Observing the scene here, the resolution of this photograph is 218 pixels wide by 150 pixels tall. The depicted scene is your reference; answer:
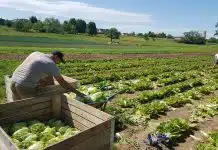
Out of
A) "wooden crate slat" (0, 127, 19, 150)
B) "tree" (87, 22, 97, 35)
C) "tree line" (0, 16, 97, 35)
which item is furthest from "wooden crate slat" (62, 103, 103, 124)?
"tree" (87, 22, 97, 35)

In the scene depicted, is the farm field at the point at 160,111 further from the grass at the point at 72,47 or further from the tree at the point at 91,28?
the tree at the point at 91,28

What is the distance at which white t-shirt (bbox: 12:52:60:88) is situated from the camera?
17.5 ft

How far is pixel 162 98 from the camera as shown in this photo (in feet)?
35.1

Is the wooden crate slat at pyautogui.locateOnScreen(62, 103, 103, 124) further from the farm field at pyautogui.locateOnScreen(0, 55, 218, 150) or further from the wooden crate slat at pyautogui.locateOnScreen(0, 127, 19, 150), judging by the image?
the farm field at pyautogui.locateOnScreen(0, 55, 218, 150)

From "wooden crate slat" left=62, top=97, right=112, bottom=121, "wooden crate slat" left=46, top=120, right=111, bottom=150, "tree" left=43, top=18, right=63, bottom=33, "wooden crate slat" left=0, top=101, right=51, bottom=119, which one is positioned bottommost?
"wooden crate slat" left=46, top=120, right=111, bottom=150

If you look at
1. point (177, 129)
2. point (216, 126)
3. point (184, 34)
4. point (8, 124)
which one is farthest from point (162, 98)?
point (184, 34)

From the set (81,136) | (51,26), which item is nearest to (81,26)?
(51,26)

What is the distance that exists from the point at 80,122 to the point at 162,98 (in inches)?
255

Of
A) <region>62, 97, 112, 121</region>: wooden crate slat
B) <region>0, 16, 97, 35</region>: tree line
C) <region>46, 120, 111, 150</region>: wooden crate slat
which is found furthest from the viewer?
<region>0, 16, 97, 35</region>: tree line

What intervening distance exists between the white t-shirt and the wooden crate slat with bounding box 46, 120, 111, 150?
176 centimetres

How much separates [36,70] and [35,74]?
104 millimetres

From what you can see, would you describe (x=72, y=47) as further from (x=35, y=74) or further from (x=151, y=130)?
(x=35, y=74)

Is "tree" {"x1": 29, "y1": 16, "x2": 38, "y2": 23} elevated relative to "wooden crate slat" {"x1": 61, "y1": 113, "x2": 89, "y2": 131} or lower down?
elevated

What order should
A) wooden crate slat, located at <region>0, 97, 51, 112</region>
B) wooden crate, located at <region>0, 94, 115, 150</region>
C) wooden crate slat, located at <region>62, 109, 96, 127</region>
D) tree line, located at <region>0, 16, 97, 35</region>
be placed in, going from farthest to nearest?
tree line, located at <region>0, 16, 97, 35</region> < wooden crate slat, located at <region>62, 109, 96, 127</region> < wooden crate slat, located at <region>0, 97, 51, 112</region> < wooden crate, located at <region>0, 94, 115, 150</region>
